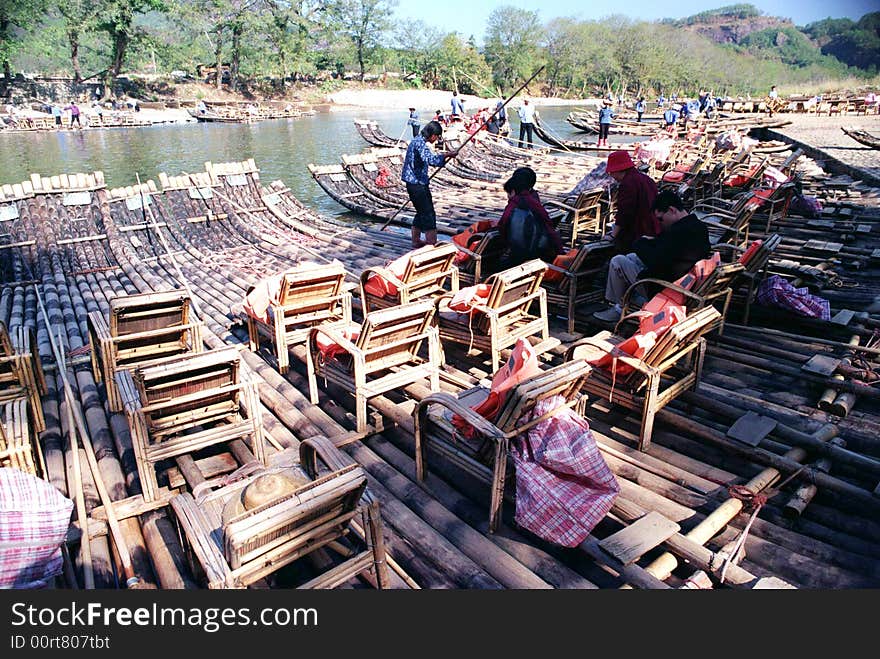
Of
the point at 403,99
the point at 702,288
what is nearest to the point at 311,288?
the point at 702,288

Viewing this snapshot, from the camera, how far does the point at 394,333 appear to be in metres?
3.64

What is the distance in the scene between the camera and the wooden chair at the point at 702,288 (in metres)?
3.97

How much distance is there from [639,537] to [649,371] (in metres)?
0.96

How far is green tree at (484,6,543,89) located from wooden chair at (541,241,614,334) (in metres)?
51.5

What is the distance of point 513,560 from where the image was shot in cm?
251

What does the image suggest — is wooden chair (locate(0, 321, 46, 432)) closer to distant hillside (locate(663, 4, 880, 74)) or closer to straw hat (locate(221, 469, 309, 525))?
straw hat (locate(221, 469, 309, 525))

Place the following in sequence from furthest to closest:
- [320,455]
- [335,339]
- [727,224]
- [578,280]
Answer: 1. [727,224]
2. [578,280]
3. [335,339]
4. [320,455]

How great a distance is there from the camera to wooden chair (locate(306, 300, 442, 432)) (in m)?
3.49

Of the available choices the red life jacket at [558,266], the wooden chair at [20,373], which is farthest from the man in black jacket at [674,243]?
the wooden chair at [20,373]

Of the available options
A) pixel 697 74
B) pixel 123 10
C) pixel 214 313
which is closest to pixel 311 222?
pixel 214 313

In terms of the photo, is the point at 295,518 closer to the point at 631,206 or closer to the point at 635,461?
the point at 635,461

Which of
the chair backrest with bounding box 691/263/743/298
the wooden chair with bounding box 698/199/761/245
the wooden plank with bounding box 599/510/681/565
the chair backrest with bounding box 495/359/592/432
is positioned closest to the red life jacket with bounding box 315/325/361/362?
the chair backrest with bounding box 495/359/592/432

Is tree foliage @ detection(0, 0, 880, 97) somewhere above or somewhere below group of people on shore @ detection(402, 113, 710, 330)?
above

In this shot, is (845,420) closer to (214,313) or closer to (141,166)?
(214,313)
